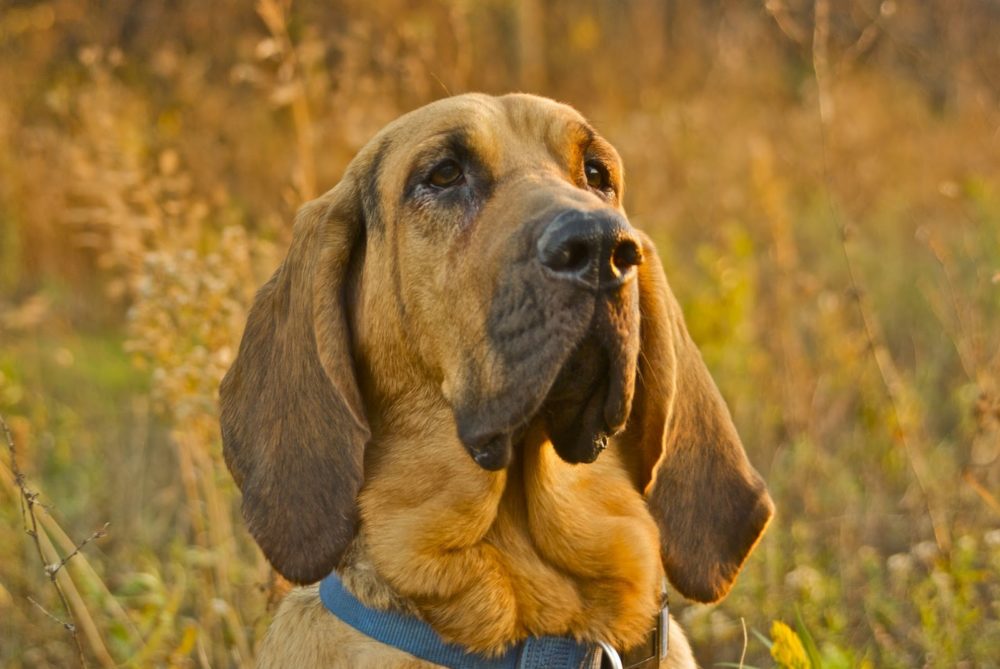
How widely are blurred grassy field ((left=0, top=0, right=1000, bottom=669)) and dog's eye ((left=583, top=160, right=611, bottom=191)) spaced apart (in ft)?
2.20

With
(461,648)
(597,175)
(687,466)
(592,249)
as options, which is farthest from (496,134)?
(461,648)

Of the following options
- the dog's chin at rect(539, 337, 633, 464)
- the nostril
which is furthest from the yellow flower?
the nostril

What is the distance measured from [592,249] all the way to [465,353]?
1.59ft

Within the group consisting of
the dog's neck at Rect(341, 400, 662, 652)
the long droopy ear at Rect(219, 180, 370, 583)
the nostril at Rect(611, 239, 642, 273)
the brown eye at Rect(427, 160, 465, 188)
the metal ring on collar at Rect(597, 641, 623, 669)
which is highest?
the nostril at Rect(611, 239, 642, 273)

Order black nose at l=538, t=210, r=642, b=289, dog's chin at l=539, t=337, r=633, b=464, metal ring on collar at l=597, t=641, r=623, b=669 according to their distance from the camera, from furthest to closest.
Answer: metal ring on collar at l=597, t=641, r=623, b=669, dog's chin at l=539, t=337, r=633, b=464, black nose at l=538, t=210, r=642, b=289

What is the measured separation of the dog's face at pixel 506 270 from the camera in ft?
8.39

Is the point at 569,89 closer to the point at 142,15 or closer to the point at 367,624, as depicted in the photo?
the point at 142,15

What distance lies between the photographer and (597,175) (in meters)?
3.37

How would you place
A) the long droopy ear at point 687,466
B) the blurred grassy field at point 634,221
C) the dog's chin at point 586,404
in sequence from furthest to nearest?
the blurred grassy field at point 634,221
the long droopy ear at point 687,466
the dog's chin at point 586,404

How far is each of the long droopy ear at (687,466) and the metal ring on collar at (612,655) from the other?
0.98 feet

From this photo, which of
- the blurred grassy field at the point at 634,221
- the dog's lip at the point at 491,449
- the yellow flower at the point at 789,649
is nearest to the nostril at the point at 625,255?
the dog's lip at the point at 491,449

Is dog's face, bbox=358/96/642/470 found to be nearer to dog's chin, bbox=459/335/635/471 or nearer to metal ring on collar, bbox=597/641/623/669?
dog's chin, bbox=459/335/635/471

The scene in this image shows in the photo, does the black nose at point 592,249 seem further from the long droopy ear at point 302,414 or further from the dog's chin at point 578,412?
the long droopy ear at point 302,414

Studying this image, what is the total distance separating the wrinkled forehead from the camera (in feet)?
10.2
